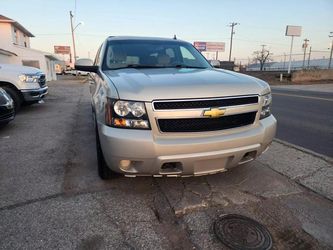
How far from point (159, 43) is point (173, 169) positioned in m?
2.48

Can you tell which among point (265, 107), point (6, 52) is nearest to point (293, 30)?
point (6, 52)

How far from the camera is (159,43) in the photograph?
436cm

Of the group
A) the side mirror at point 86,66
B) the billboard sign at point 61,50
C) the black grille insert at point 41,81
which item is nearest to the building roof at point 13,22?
the black grille insert at point 41,81

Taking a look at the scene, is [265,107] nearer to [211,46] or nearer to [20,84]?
[20,84]

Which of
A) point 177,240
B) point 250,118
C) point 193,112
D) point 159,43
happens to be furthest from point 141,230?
point 159,43

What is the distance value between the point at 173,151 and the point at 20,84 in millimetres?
6907

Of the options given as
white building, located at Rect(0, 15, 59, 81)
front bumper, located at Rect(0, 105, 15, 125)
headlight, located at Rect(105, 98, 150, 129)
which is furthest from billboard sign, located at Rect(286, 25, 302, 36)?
headlight, located at Rect(105, 98, 150, 129)

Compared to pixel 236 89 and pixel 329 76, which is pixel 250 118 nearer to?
pixel 236 89

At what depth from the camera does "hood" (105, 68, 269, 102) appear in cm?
245

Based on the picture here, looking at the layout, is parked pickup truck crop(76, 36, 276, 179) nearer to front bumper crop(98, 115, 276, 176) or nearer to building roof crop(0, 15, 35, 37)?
front bumper crop(98, 115, 276, 176)

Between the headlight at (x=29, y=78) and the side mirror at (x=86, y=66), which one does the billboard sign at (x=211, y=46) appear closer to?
the headlight at (x=29, y=78)

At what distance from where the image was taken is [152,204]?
9.18 ft

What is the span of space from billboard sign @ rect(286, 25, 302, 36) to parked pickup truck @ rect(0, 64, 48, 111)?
170ft

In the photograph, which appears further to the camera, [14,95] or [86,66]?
[14,95]
